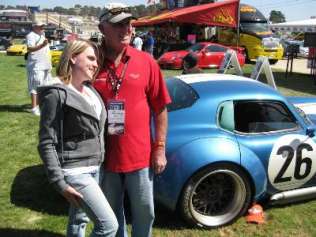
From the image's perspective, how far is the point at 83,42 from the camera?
2.54 metres

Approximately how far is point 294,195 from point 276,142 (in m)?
0.60

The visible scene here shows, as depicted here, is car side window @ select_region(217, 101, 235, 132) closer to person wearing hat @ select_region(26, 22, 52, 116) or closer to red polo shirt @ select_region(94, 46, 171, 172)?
red polo shirt @ select_region(94, 46, 171, 172)

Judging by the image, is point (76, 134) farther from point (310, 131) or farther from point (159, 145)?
point (310, 131)

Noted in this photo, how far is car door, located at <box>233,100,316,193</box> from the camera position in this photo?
4074 mm

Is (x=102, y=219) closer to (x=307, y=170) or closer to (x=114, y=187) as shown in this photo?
(x=114, y=187)

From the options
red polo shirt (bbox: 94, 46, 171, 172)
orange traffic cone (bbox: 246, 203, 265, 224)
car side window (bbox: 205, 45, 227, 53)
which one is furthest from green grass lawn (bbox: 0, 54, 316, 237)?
car side window (bbox: 205, 45, 227, 53)

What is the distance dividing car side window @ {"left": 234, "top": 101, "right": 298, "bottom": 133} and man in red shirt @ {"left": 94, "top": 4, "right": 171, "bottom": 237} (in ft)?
4.79

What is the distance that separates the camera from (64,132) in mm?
2461

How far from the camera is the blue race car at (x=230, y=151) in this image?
3.77 meters

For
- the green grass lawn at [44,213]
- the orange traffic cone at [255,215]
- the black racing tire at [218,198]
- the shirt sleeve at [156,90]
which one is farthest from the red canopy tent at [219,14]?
the shirt sleeve at [156,90]

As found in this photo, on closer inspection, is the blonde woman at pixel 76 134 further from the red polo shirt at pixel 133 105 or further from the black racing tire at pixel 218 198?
the black racing tire at pixel 218 198

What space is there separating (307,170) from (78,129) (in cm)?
270

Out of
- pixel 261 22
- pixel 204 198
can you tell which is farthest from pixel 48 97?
pixel 261 22

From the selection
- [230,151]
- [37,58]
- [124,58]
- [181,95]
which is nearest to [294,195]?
[230,151]
